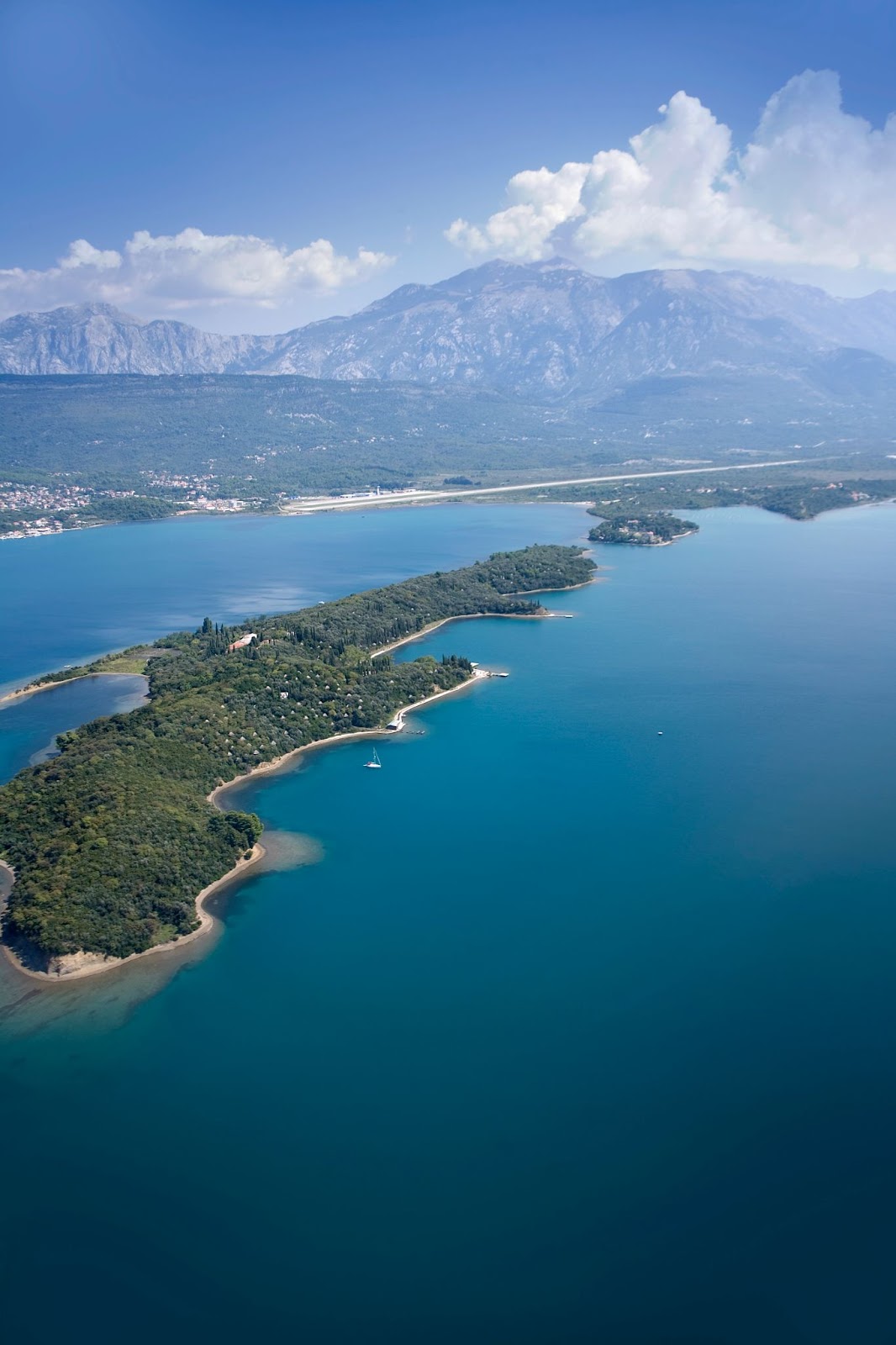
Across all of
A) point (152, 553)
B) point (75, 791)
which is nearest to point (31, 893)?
point (75, 791)

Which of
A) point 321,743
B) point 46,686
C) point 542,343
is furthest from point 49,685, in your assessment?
point 542,343

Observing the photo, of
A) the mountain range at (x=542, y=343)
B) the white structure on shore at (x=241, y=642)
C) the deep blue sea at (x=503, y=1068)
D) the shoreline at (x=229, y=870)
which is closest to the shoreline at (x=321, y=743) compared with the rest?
the shoreline at (x=229, y=870)

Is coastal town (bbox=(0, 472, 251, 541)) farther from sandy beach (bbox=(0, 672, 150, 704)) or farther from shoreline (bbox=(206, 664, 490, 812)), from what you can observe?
shoreline (bbox=(206, 664, 490, 812))

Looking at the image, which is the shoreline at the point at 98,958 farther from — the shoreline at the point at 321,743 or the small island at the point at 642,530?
the small island at the point at 642,530

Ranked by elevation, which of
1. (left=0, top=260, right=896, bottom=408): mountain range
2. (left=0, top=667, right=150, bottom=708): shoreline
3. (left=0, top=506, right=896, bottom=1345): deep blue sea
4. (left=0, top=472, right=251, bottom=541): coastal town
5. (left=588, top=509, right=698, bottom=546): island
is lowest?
(left=0, top=506, right=896, bottom=1345): deep blue sea

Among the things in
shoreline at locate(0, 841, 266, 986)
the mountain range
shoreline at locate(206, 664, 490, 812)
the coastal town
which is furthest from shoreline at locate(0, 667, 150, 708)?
the mountain range

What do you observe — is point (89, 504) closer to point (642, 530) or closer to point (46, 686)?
point (642, 530)

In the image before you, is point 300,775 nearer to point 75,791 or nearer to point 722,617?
point 75,791
